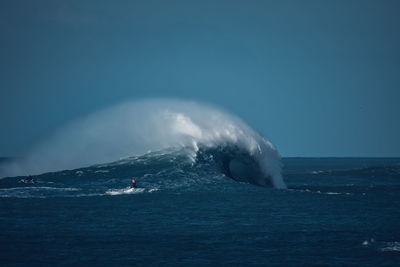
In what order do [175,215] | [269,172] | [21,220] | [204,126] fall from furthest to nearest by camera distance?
[204,126] < [269,172] < [175,215] < [21,220]

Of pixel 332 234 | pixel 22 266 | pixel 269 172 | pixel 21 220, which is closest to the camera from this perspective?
pixel 22 266

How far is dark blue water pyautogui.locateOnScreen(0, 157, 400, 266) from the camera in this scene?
22578mm

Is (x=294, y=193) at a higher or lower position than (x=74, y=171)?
lower

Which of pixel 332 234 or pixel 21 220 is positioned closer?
pixel 332 234

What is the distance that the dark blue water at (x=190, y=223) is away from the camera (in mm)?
22578

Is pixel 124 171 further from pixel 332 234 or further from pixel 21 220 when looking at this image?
pixel 332 234

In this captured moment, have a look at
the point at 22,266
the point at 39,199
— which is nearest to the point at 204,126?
the point at 39,199

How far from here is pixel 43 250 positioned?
23547 millimetres

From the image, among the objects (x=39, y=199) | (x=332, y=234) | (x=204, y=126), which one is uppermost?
(x=204, y=126)

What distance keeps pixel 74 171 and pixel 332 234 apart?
41789 millimetres

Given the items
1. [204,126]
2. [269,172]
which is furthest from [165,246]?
[204,126]

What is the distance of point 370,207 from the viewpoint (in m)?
40.2

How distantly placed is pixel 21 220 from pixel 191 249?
1324 centimetres

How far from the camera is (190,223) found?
31.4 m
